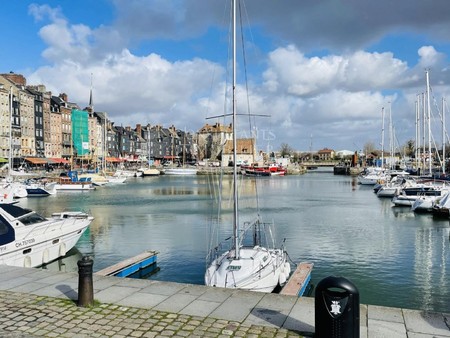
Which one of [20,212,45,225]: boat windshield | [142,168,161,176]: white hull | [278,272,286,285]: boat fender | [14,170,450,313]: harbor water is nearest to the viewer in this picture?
[278,272,286,285]: boat fender

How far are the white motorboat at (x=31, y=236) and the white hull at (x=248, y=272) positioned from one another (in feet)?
24.8

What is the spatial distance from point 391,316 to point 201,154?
7374 inches

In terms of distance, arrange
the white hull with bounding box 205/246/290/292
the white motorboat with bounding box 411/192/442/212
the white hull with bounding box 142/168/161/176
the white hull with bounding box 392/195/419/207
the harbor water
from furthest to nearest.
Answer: the white hull with bounding box 142/168/161/176
the white hull with bounding box 392/195/419/207
the white motorboat with bounding box 411/192/442/212
the harbor water
the white hull with bounding box 205/246/290/292

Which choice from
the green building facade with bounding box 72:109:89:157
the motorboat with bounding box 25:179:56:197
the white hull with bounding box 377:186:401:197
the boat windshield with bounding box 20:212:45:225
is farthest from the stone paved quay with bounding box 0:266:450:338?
the green building facade with bounding box 72:109:89:157

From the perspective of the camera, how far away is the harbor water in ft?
62.0

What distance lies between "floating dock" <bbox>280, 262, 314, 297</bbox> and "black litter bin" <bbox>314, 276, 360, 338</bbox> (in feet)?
17.8

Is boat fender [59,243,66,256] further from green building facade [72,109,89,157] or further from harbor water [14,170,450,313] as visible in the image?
green building facade [72,109,89,157]

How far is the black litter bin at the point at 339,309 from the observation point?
23.7 feet

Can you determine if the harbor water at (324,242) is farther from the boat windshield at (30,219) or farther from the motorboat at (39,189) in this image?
the motorboat at (39,189)

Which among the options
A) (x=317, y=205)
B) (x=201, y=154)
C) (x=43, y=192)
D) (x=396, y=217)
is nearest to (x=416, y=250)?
(x=396, y=217)

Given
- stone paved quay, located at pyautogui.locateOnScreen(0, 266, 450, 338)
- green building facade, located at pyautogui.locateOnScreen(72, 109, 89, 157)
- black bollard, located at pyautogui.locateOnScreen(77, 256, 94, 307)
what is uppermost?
green building facade, located at pyautogui.locateOnScreen(72, 109, 89, 157)

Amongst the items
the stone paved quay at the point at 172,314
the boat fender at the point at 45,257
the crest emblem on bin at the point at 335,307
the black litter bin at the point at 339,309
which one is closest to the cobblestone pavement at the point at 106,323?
the stone paved quay at the point at 172,314

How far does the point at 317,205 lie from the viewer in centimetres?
5200

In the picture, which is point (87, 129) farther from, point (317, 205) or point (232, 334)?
point (232, 334)
